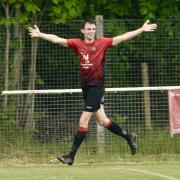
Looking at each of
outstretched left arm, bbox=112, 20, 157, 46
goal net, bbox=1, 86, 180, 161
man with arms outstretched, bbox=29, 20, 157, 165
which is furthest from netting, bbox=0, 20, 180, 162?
outstretched left arm, bbox=112, 20, 157, 46

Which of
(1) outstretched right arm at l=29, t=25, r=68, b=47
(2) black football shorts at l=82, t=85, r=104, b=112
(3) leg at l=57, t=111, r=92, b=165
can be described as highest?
(1) outstretched right arm at l=29, t=25, r=68, b=47

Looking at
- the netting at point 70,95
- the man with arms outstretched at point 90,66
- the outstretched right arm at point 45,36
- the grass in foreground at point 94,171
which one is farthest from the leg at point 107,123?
the netting at point 70,95

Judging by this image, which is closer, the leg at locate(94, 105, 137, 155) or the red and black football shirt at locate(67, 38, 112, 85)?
the red and black football shirt at locate(67, 38, 112, 85)

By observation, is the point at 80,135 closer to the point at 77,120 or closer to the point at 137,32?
the point at 137,32

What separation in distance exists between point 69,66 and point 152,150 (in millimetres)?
2112

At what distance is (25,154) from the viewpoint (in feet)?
39.0

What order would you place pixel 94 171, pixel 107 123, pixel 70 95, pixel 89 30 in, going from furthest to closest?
1. pixel 70 95
2. pixel 107 123
3. pixel 94 171
4. pixel 89 30

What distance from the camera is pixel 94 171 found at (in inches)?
395

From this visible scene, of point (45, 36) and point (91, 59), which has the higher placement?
point (45, 36)

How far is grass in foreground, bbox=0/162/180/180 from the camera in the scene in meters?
9.23

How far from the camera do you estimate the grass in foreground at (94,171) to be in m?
9.23

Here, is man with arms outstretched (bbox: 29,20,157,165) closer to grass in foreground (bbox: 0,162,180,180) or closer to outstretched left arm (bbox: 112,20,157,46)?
outstretched left arm (bbox: 112,20,157,46)

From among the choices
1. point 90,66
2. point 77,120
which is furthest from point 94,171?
point 77,120

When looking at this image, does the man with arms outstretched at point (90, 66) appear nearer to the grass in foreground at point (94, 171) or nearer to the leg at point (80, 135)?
the leg at point (80, 135)
